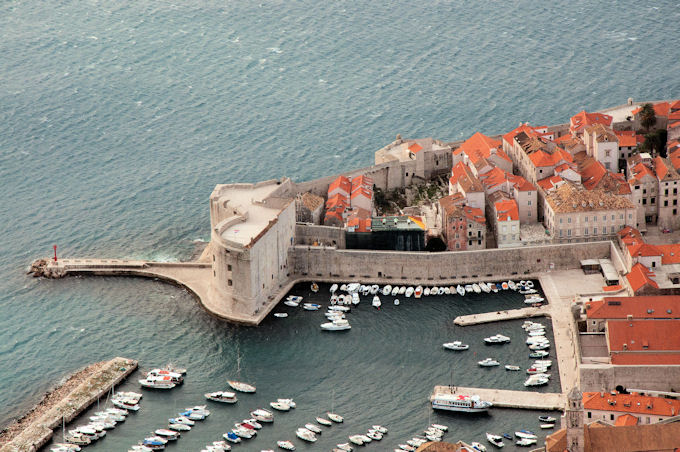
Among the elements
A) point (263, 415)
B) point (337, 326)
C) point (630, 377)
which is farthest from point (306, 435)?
point (630, 377)

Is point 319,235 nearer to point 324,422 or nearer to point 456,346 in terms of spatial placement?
point 456,346

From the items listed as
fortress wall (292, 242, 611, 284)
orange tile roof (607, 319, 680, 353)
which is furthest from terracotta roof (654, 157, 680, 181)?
orange tile roof (607, 319, 680, 353)

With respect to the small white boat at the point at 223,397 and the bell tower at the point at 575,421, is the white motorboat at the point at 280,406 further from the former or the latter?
the bell tower at the point at 575,421

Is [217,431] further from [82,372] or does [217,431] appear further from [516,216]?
[516,216]

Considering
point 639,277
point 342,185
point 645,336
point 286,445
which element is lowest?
point 286,445

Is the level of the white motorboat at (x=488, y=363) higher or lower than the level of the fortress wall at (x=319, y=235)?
lower

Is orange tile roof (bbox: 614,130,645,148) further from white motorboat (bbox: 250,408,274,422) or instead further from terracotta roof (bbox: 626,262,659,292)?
white motorboat (bbox: 250,408,274,422)

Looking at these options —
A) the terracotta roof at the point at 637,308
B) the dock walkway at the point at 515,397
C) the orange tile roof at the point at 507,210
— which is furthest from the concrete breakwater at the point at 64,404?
the terracotta roof at the point at 637,308
